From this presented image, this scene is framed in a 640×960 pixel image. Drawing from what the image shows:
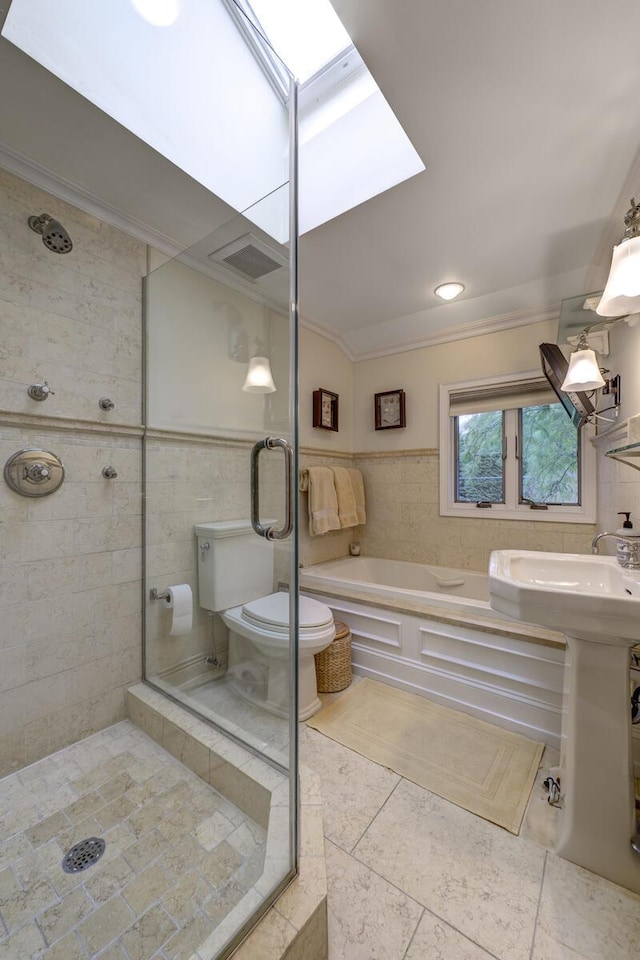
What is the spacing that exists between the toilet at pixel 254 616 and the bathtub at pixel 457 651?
0.42 metres

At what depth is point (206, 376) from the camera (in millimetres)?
1729

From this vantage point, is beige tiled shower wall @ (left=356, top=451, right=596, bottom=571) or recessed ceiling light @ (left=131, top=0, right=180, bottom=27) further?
beige tiled shower wall @ (left=356, top=451, right=596, bottom=571)

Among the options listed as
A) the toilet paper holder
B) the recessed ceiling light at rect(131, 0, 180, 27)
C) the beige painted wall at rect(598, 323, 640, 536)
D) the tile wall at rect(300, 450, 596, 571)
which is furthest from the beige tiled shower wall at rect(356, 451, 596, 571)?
the recessed ceiling light at rect(131, 0, 180, 27)

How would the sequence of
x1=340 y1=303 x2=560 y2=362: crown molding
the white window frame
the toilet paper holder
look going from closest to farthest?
the toilet paper holder
the white window frame
x1=340 y1=303 x2=560 y2=362: crown molding

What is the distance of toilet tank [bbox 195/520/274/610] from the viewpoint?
5.12 feet

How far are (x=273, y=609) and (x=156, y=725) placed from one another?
0.74 meters

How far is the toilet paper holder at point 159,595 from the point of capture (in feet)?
5.55

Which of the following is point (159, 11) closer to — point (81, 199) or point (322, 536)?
point (81, 199)

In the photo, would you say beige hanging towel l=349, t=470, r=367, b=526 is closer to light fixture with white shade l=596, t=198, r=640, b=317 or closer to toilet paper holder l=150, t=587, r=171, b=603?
toilet paper holder l=150, t=587, r=171, b=603

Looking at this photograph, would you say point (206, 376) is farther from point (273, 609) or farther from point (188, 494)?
point (273, 609)

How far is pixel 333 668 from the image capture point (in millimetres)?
2016

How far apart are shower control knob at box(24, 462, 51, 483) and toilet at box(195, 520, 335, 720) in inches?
24.3

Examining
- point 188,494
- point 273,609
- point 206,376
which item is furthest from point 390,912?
point 206,376

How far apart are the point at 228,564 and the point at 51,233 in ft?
4.93
